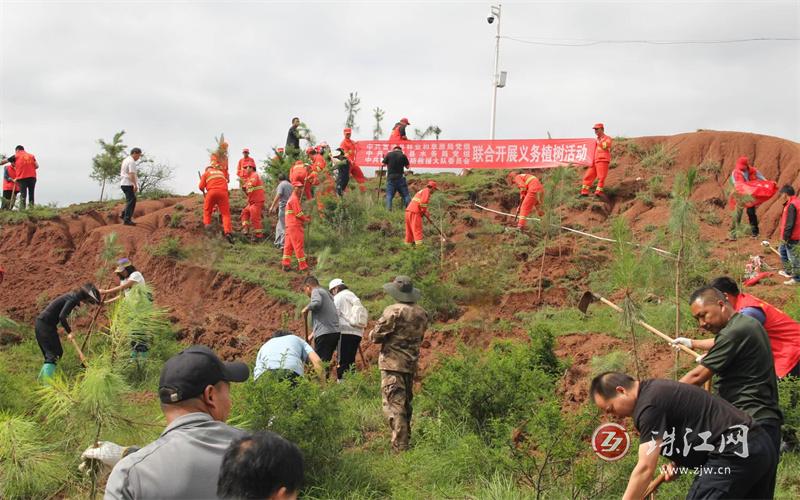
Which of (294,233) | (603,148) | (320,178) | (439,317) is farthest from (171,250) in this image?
(603,148)

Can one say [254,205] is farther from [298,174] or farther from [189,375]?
[189,375]

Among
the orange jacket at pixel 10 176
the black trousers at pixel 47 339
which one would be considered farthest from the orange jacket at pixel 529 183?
the orange jacket at pixel 10 176

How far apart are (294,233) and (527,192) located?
4.97 meters

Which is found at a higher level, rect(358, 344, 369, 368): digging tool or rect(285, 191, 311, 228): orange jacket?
rect(285, 191, 311, 228): orange jacket

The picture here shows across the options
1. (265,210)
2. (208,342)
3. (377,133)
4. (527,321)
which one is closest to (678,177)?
(527,321)

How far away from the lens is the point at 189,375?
3225 mm

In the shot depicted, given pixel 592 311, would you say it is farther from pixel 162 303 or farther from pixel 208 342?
pixel 162 303

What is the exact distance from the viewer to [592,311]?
12172 mm

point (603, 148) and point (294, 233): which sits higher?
point (603, 148)

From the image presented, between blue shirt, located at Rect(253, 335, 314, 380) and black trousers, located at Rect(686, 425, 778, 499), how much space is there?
4.10 metres

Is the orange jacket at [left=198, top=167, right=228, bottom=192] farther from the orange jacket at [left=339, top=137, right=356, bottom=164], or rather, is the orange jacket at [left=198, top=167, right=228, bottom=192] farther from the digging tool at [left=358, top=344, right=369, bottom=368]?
the digging tool at [left=358, top=344, right=369, bottom=368]

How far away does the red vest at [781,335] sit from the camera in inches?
241

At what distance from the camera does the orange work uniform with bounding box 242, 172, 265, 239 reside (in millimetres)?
15849

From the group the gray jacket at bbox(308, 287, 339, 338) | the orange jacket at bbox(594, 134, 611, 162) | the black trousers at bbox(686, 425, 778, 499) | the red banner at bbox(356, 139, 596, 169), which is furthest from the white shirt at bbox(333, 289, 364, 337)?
the red banner at bbox(356, 139, 596, 169)
